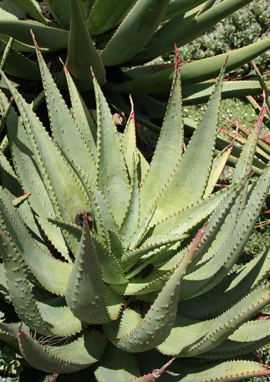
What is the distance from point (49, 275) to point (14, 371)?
15.0 inches

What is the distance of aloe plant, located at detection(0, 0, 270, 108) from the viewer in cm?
332

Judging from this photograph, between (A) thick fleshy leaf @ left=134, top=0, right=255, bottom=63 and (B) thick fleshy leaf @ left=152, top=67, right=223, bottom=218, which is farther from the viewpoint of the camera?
(A) thick fleshy leaf @ left=134, top=0, right=255, bottom=63

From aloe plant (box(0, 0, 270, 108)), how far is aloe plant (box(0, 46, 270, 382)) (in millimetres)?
451

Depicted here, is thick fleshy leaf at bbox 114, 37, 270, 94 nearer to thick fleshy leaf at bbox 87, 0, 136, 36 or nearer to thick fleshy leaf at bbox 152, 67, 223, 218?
thick fleshy leaf at bbox 87, 0, 136, 36

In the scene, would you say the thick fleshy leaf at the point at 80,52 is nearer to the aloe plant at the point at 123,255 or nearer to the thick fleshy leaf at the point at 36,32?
the thick fleshy leaf at the point at 36,32

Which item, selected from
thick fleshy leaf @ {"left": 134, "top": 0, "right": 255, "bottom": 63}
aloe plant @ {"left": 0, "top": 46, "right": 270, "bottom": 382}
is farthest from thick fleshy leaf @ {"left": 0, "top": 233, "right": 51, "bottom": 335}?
thick fleshy leaf @ {"left": 134, "top": 0, "right": 255, "bottom": 63}

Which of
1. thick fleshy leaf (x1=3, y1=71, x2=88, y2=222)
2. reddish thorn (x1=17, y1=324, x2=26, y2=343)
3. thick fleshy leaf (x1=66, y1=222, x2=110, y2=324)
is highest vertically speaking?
thick fleshy leaf (x1=3, y1=71, x2=88, y2=222)

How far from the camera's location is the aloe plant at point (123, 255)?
2275 millimetres

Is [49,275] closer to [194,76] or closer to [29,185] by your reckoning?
[29,185]

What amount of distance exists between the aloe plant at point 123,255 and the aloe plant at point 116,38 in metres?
0.45

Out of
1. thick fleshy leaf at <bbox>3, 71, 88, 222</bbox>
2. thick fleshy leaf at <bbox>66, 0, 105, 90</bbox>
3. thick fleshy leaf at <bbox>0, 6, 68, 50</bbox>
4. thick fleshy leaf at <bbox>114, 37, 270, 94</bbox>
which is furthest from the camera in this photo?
thick fleshy leaf at <bbox>114, 37, 270, 94</bbox>

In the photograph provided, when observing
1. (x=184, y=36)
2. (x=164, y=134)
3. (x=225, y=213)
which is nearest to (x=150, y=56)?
(x=184, y=36)

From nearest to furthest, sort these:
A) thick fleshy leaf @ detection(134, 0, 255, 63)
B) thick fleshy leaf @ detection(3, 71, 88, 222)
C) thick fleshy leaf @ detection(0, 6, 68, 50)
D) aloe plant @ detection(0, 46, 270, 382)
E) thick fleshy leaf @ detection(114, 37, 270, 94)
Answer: aloe plant @ detection(0, 46, 270, 382), thick fleshy leaf @ detection(3, 71, 88, 222), thick fleshy leaf @ detection(0, 6, 68, 50), thick fleshy leaf @ detection(114, 37, 270, 94), thick fleshy leaf @ detection(134, 0, 255, 63)

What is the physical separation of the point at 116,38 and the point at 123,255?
1.34 metres
